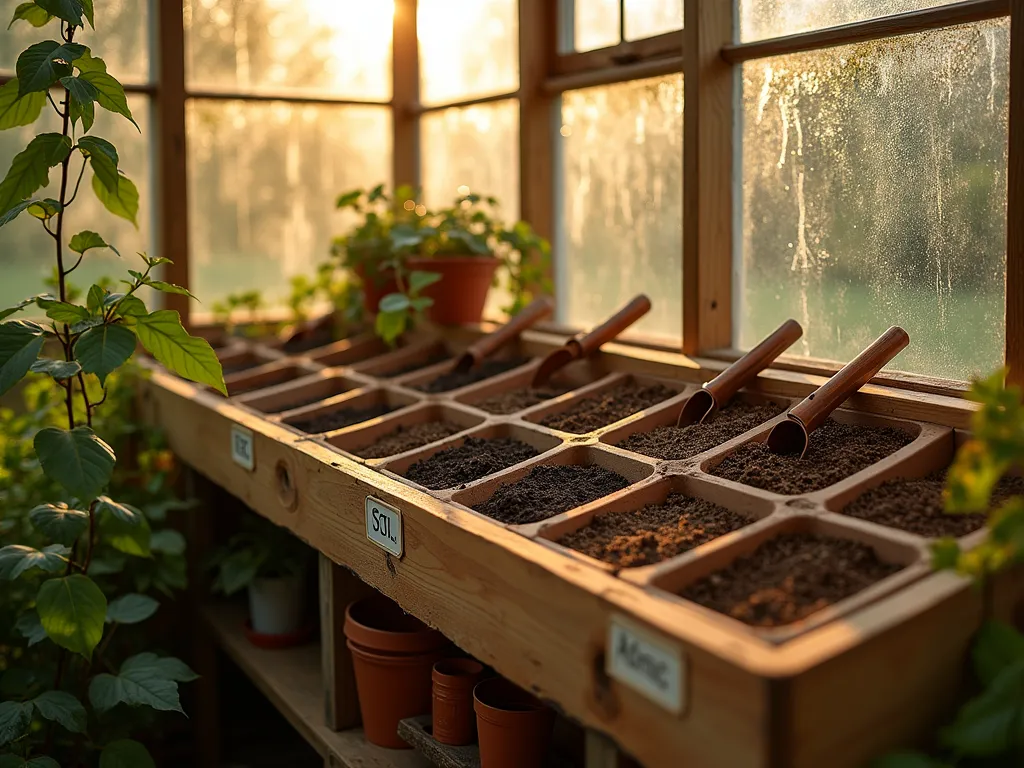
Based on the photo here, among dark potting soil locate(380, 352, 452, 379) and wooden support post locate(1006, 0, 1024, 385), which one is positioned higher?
wooden support post locate(1006, 0, 1024, 385)

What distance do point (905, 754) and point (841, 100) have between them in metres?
1.49

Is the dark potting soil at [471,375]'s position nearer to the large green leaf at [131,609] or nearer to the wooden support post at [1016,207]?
the large green leaf at [131,609]

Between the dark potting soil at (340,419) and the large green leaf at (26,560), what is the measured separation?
24.5 inches

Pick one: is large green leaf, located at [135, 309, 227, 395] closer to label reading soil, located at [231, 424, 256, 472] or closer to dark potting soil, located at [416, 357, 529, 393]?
label reading soil, located at [231, 424, 256, 472]

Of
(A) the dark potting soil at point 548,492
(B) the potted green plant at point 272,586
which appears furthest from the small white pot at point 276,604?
(A) the dark potting soil at point 548,492

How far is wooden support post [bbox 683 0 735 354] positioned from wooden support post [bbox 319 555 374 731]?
97 centimetres

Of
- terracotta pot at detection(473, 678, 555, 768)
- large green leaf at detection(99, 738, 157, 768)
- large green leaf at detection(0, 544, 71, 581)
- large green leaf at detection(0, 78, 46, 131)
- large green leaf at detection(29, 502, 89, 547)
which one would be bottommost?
large green leaf at detection(99, 738, 157, 768)

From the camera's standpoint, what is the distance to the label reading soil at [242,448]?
254 cm

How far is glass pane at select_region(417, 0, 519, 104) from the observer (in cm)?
337

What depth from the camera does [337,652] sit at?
2430 mm

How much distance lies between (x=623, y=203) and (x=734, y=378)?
0.99 meters

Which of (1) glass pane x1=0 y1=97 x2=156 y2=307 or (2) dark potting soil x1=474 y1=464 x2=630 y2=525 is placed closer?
(2) dark potting soil x1=474 y1=464 x2=630 y2=525

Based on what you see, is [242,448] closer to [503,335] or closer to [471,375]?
[471,375]

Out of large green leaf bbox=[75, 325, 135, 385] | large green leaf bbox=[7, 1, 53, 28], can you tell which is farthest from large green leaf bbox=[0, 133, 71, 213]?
large green leaf bbox=[75, 325, 135, 385]
